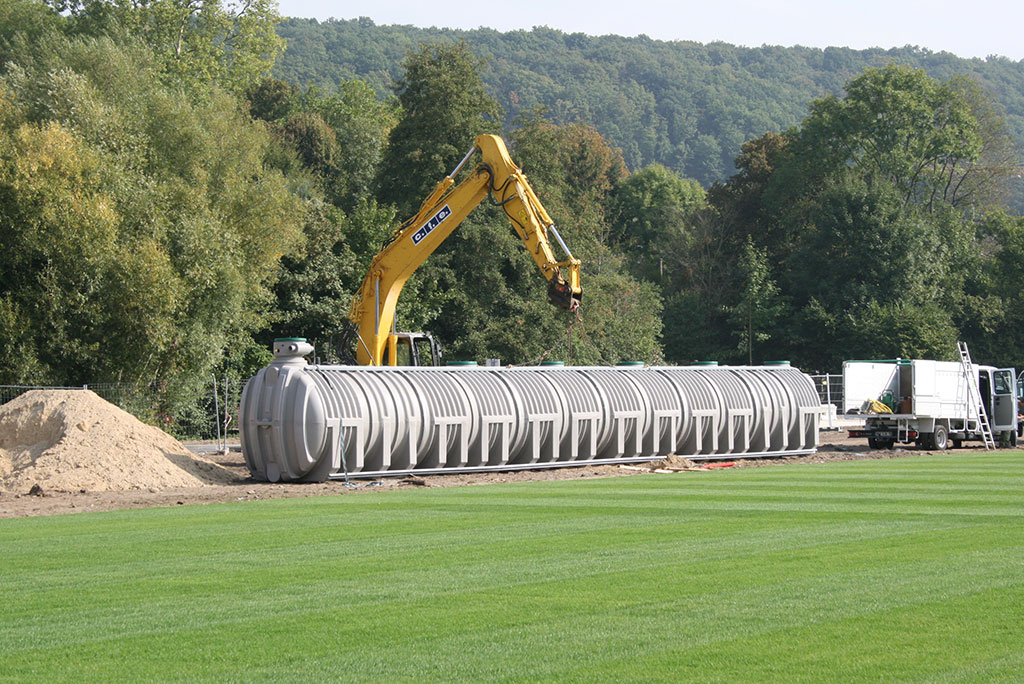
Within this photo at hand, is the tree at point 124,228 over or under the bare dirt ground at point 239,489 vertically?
over

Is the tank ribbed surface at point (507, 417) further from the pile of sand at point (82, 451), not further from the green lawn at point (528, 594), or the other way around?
the green lawn at point (528, 594)

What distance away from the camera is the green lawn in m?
7.46

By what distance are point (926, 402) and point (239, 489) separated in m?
23.3

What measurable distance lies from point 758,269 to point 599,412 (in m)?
43.6

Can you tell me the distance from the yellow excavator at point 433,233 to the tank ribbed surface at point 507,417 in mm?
3754

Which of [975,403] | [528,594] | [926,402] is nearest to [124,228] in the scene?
[926,402]

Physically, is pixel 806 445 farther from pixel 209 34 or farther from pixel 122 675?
pixel 209 34

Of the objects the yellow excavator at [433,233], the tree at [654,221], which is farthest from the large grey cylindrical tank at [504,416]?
the tree at [654,221]

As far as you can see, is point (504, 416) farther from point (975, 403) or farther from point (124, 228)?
point (975, 403)

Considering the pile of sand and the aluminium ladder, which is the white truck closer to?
the aluminium ladder

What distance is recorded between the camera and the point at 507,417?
28.0m

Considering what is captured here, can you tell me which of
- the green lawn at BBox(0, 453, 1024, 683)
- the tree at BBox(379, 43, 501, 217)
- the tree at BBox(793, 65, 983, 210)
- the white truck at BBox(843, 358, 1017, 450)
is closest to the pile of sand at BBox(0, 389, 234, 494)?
the green lawn at BBox(0, 453, 1024, 683)

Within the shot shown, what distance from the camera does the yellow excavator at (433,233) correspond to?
3195 centimetres

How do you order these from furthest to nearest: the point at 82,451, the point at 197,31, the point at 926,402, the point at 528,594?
the point at 197,31
the point at 926,402
the point at 82,451
the point at 528,594
